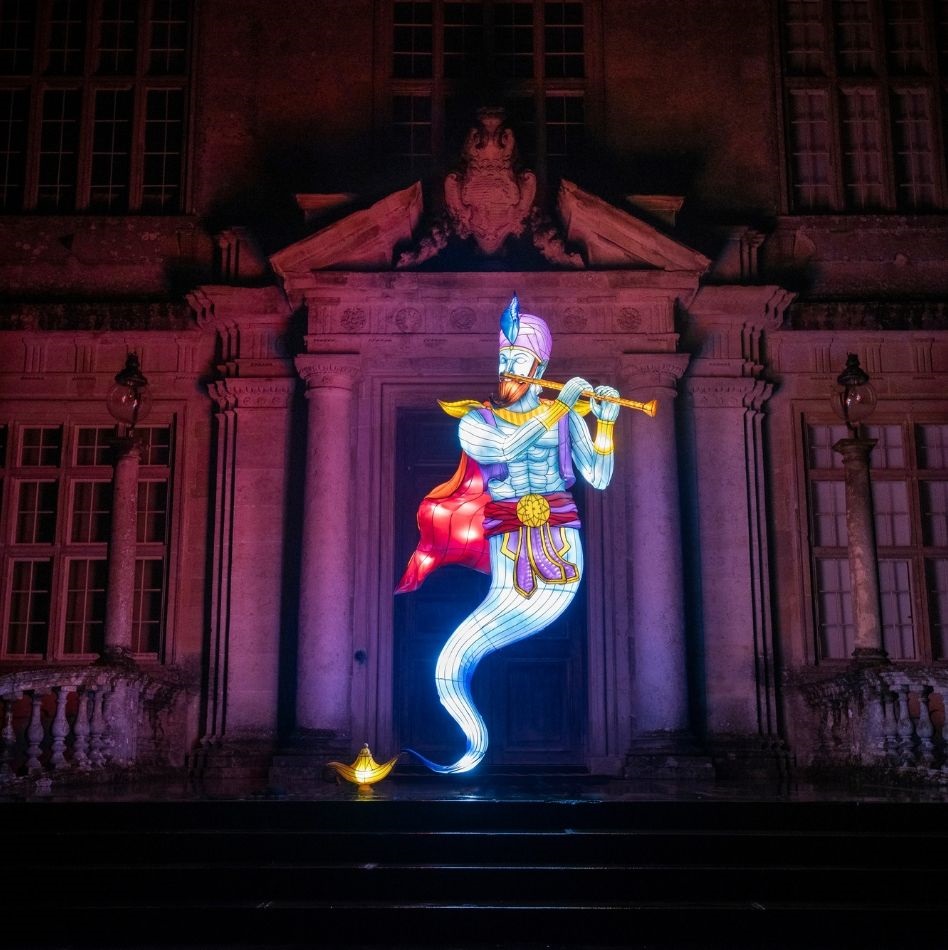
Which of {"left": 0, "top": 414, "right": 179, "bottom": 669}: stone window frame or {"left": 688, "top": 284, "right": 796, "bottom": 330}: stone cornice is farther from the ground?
{"left": 688, "top": 284, "right": 796, "bottom": 330}: stone cornice

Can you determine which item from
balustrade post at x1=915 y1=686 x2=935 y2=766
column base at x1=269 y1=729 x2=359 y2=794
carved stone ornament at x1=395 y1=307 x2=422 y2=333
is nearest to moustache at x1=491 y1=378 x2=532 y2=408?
carved stone ornament at x1=395 y1=307 x2=422 y2=333

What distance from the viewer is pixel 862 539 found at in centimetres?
1077

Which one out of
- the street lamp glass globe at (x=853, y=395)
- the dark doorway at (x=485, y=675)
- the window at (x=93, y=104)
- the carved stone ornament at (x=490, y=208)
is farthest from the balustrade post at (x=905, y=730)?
the window at (x=93, y=104)

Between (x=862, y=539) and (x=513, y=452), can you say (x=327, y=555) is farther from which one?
(x=862, y=539)

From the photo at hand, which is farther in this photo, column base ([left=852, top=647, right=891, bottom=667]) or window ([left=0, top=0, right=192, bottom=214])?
window ([left=0, top=0, right=192, bottom=214])

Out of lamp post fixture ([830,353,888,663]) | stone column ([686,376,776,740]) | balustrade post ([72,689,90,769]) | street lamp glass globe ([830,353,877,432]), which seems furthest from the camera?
stone column ([686,376,776,740])

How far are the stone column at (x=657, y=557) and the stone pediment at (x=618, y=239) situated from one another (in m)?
0.96

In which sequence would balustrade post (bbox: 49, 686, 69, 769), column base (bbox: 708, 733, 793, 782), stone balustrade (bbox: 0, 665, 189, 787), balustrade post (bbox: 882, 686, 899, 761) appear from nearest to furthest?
stone balustrade (bbox: 0, 665, 189, 787) < balustrade post (bbox: 49, 686, 69, 769) < balustrade post (bbox: 882, 686, 899, 761) < column base (bbox: 708, 733, 793, 782)

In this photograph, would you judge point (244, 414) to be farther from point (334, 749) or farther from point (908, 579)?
point (908, 579)

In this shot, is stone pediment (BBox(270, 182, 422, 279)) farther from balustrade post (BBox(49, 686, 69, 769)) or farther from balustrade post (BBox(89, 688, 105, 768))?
balustrade post (BBox(49, 686, 69, 769))

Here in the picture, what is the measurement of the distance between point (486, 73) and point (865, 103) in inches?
177

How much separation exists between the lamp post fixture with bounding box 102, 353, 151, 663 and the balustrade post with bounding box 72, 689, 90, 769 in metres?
0.60

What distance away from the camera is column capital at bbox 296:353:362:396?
38.3ft

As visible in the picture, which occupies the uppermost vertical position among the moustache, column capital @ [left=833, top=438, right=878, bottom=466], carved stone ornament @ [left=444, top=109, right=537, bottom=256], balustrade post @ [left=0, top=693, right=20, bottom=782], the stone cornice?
carved stone ornament @ [left=444, top=109, right=537, bottom=256]
